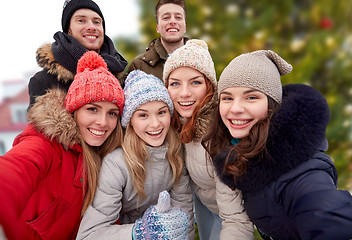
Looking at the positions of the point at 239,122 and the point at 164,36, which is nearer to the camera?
the point at 239,122

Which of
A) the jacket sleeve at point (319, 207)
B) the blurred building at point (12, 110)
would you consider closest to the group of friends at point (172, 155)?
the jacket sleeve at point (319, 207)

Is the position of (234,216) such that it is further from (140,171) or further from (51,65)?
(51,65)

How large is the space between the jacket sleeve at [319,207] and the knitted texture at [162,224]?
2.13 ft

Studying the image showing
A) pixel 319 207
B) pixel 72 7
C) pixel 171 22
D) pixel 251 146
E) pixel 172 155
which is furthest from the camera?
pixel 171 22

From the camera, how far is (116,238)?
1.39m

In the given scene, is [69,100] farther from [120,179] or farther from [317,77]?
[317,77]

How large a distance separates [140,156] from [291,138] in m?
0.95

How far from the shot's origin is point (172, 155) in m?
1.68

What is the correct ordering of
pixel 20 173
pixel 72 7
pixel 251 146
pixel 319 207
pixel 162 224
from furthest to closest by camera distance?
pixel 72 7, pixel 162 224, pixel 251 146, pixel 20 173, pixel 319 207

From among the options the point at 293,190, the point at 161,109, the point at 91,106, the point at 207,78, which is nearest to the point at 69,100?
the point at 91,106

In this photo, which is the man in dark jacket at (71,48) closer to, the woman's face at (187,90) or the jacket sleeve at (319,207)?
the woman's face at (187,90)

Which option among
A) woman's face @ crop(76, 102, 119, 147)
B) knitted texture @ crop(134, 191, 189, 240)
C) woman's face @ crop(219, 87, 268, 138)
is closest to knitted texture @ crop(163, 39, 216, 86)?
woman's face @ crop(219, 87, 268, 138)

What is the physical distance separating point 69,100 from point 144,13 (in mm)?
1114

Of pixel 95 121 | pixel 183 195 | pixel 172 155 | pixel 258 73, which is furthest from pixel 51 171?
pixel 258 73
